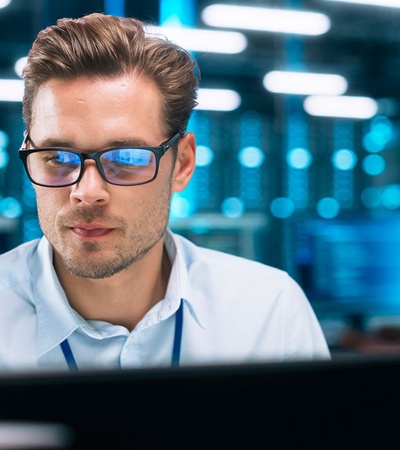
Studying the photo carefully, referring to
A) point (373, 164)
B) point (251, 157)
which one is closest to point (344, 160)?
point (373, 164)

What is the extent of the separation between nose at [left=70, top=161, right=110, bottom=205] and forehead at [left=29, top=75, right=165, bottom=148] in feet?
0.19

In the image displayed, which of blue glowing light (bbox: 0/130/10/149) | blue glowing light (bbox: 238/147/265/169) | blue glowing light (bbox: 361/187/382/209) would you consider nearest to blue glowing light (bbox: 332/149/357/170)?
blue glowing light (bbox: 361/187/382/209)

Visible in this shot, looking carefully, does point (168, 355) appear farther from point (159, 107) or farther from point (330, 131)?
point (330, 131)

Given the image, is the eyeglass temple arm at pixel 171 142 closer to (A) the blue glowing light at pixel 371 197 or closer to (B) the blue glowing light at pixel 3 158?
(B) the blue glowing light at pixel 3 158

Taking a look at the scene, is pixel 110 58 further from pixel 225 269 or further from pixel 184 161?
pixel 225 269

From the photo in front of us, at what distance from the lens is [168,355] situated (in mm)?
1084

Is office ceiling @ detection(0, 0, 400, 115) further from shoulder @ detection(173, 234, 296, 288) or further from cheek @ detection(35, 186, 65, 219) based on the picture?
cheek @ detection(35, 186, 65, 219)

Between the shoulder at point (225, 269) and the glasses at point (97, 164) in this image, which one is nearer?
the glasses at point (97, 164)

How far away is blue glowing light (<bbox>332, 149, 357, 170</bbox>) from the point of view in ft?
13.2

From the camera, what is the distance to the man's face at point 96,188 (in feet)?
3.11

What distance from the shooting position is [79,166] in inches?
35.5

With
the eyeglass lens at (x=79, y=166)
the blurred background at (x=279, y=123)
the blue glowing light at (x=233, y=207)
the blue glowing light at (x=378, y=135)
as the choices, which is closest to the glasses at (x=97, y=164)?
the eyeglass lens at (x=79, y=166)

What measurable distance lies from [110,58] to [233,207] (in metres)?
2.73

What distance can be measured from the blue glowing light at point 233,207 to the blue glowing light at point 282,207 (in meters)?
0.31
